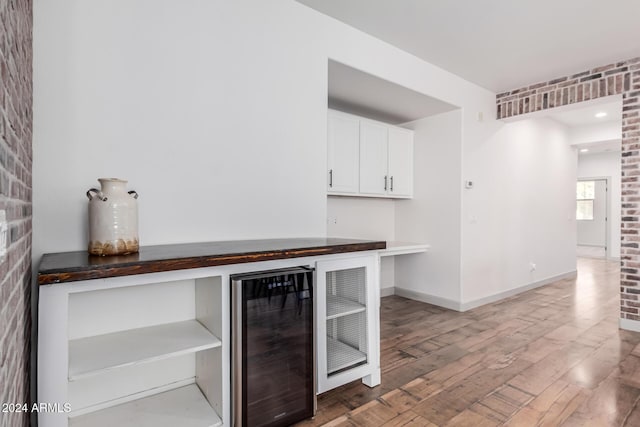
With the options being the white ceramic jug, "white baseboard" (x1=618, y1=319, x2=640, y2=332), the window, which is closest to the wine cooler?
the white ceramic jug

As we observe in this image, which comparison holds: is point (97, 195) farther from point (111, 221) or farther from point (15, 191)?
point (15, 191)

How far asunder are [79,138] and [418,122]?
3.79m

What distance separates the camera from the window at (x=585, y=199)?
28.5 feet

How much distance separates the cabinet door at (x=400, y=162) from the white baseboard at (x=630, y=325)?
251 cm

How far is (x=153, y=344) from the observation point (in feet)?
5.27

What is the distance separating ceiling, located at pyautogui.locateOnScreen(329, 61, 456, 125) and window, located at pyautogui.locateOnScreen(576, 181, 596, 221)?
277 inches

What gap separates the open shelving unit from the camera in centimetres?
160

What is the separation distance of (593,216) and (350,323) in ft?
31.2

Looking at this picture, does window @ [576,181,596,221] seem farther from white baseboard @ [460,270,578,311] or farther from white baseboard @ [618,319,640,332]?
white baseboard @ [618,319,640,332]

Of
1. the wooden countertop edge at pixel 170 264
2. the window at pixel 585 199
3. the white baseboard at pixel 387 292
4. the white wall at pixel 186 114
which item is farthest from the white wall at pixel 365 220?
the window at pixel 585 199

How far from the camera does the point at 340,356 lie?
2.16m

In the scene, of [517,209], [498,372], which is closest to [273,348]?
[498,372]

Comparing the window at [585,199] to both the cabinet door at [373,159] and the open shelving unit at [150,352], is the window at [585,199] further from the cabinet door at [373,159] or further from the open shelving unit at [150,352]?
the open shelving unit at [150,352]

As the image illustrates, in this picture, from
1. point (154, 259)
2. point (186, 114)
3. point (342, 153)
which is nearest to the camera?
point (154, 259)
